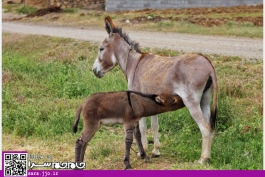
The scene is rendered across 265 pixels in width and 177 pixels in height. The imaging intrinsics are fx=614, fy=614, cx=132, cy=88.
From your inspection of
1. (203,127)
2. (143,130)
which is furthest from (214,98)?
(143,130)

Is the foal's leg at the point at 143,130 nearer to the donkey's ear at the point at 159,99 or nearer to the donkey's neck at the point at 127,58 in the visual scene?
the donkey's neck at the point at 127,58

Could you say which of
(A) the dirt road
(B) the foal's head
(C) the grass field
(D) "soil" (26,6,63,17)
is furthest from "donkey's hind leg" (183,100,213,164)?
(D) "soil" (26,6,63,17)

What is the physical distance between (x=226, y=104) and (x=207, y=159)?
91.8 inches

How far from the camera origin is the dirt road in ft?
50.4

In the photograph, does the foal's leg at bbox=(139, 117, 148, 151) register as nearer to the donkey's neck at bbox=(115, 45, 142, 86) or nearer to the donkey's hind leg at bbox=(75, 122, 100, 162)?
the donkey's neck at bbox=(115, 45, 142, 86)

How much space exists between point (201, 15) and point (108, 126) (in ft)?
50.0

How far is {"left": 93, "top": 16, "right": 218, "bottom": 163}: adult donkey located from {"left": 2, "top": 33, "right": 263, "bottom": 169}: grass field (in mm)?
450

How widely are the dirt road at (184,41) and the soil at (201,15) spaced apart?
88.5 inches

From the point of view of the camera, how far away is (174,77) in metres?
7.58

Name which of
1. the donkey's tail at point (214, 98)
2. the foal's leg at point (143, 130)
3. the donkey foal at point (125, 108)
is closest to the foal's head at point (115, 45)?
the foal's leg at point (143, 130)

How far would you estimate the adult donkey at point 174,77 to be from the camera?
7426 millimetres

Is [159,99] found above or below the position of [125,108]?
above

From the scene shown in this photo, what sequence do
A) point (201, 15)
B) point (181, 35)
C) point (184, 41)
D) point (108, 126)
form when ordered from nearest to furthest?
point (108, 126)
point (184, 41)
point (181, 35)
point (201, 15)

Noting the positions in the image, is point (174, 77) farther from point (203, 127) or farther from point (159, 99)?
point (203, 127)
